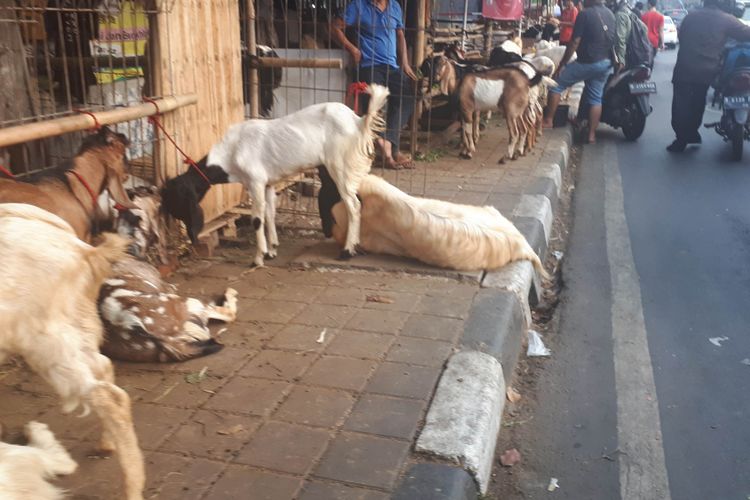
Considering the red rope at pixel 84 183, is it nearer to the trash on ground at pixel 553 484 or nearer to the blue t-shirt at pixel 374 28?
the trash on ground at pixel 553 484

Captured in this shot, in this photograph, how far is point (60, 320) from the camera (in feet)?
8.24

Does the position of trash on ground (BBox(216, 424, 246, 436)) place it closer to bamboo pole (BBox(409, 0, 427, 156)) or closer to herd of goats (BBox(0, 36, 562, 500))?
herd of goats (BBox(0, 36, 562, 500))

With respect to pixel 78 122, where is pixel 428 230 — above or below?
below

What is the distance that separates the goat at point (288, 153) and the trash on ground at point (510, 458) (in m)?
2.28

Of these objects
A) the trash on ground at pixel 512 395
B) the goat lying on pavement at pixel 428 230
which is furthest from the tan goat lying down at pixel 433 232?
the trash on ground at pixel 512 395

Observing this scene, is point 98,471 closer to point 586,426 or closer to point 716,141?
Answer: point 586,426

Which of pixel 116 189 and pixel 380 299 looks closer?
pixel 116 189

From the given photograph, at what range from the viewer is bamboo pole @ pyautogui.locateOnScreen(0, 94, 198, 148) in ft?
11.4

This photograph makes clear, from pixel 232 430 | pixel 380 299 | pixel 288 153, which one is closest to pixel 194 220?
pixel 288 153

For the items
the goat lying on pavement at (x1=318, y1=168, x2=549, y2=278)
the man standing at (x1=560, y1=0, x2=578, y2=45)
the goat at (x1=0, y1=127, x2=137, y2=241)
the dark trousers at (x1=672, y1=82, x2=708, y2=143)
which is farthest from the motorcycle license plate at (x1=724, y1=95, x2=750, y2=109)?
the goat at (x1=0, y1=127, x2=137, y2=241)

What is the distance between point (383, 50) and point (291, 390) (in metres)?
5.37

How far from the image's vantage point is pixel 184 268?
5.25 meters

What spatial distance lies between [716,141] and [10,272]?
11.8 metres

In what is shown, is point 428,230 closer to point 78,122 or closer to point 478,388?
point 478,388
